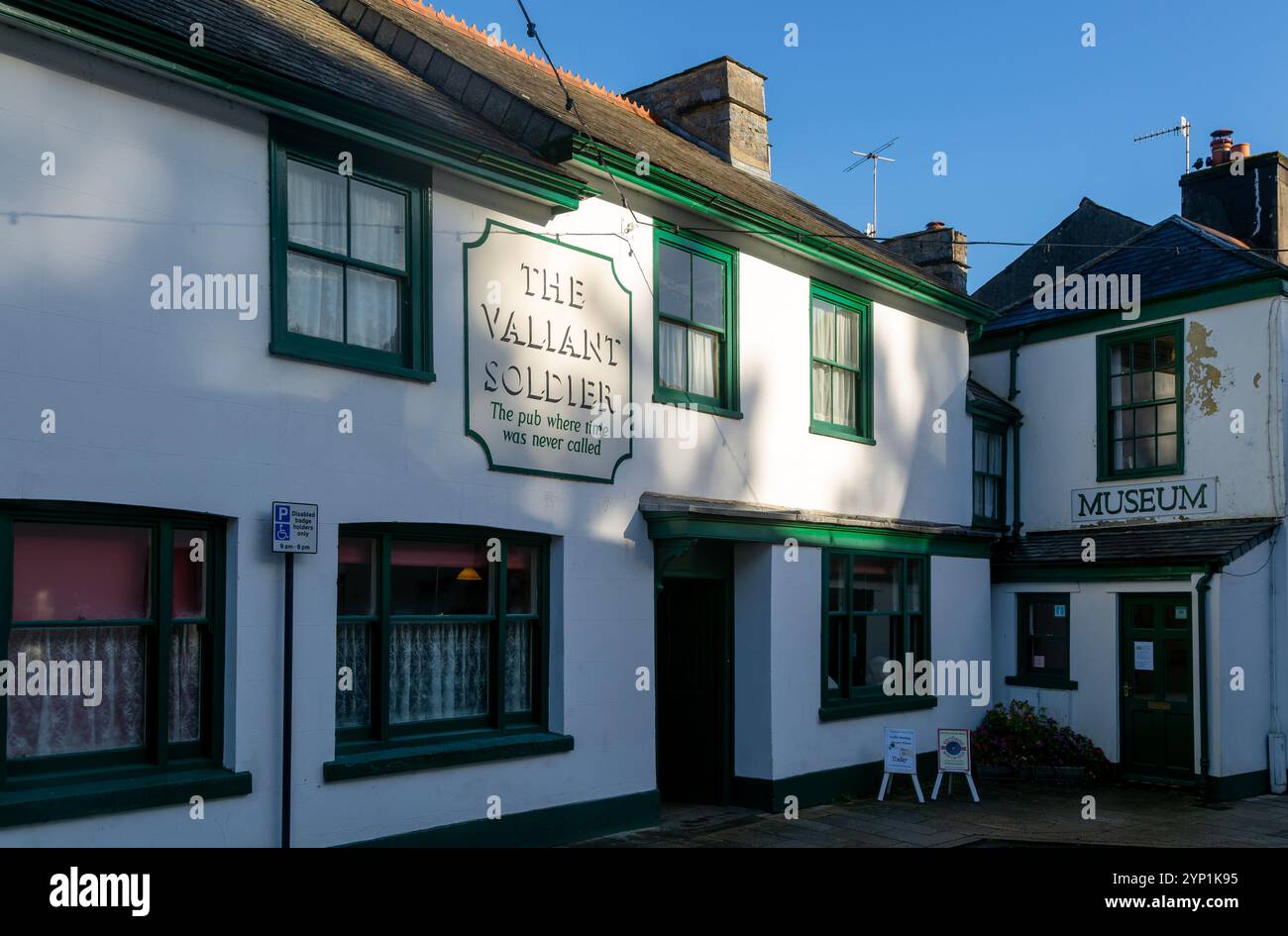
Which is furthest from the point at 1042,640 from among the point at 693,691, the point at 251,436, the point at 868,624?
the point at 251,436

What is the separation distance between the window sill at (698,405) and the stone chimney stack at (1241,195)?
9.39 meters

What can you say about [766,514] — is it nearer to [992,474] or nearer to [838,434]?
[838,434]

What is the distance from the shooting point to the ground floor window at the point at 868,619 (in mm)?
13594

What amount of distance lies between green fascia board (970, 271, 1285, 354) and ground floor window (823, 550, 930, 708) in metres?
4.49

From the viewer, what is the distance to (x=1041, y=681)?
53.2 feet

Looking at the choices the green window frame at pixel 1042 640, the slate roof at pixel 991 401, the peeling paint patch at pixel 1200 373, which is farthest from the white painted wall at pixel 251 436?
the peeling paint patch at pixel 1200 373

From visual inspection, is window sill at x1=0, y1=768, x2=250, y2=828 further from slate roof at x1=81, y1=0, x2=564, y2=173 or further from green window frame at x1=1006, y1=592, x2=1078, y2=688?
green window frame at x1=1006, y1=592, x2=1078, y2=688

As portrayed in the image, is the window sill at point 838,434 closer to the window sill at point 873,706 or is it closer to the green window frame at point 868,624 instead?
the green window frame at point 868,624

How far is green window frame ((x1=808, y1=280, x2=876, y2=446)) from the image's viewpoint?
13.9 meters

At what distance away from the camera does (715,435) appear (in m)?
12.4

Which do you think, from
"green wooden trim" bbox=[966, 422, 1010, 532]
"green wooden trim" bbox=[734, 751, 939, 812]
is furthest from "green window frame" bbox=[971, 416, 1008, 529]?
"green wooden trim" bbox=[734, 751, 939, 812]

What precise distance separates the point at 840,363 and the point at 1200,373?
5048mm
